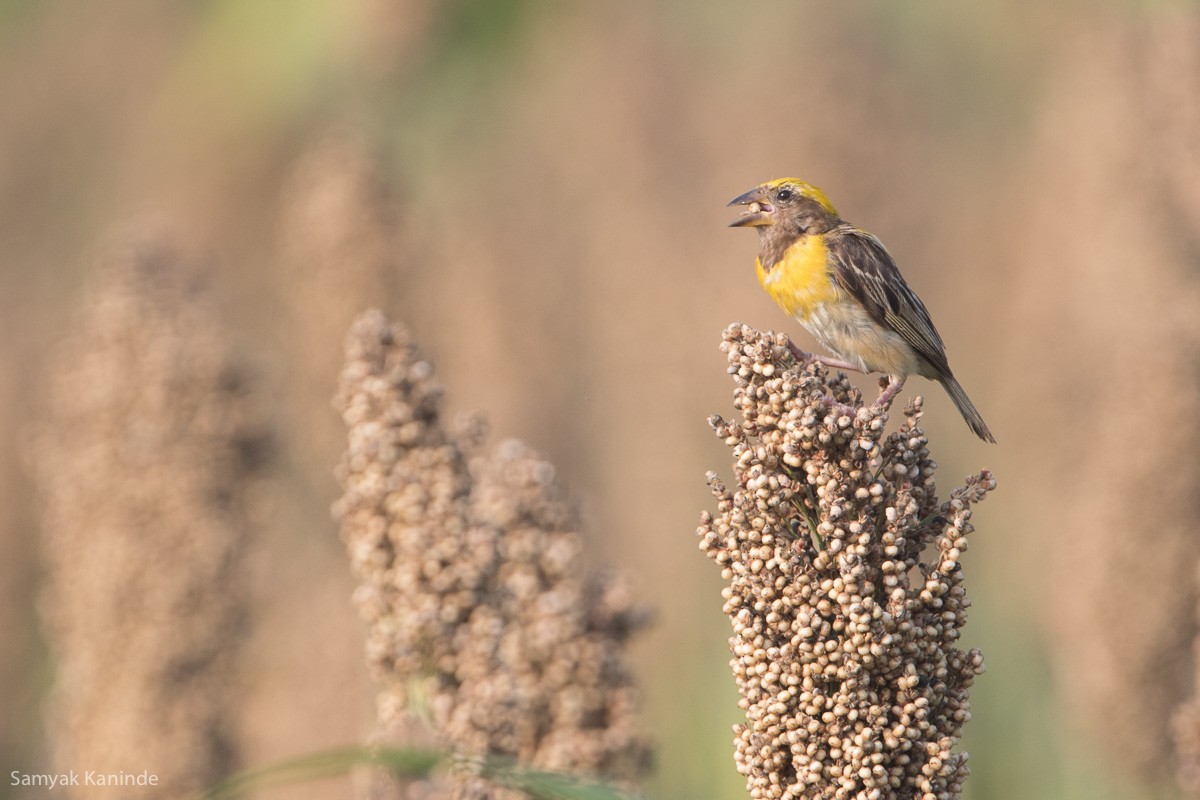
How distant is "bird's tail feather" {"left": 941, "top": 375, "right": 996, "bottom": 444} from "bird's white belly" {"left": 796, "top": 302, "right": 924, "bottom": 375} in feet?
0.76

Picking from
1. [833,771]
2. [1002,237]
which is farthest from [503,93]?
[833,771]

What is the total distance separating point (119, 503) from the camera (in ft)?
23.3

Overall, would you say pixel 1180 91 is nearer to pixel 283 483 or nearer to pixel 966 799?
pixel 966 799

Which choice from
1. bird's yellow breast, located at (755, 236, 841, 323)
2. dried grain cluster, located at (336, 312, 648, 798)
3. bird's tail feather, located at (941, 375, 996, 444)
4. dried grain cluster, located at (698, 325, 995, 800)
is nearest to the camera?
dried grain cluster, located at (698, 325, 995, 800)

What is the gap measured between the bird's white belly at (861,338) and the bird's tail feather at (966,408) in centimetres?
23

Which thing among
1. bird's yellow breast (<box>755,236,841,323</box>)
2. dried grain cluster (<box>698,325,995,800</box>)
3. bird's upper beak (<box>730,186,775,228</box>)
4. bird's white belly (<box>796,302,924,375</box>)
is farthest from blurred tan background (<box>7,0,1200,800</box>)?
bird's upper beak (<box>730,186,775,228</box>)

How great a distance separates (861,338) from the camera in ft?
17.0

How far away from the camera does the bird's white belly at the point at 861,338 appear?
203 inches

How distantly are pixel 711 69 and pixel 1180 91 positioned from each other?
1222 cm

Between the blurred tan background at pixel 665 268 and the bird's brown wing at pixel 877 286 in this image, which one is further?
the blurred tan background at pixel 665 268

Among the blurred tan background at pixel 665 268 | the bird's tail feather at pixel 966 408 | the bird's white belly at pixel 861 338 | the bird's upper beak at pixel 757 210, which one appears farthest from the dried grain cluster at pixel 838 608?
the blurred tan background at pixel 665 268

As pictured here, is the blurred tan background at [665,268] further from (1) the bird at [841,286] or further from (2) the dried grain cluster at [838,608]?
(2) the dried grain cluster at [838,608]

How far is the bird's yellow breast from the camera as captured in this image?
16.9 ft

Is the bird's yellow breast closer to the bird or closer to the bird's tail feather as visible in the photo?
the bird
